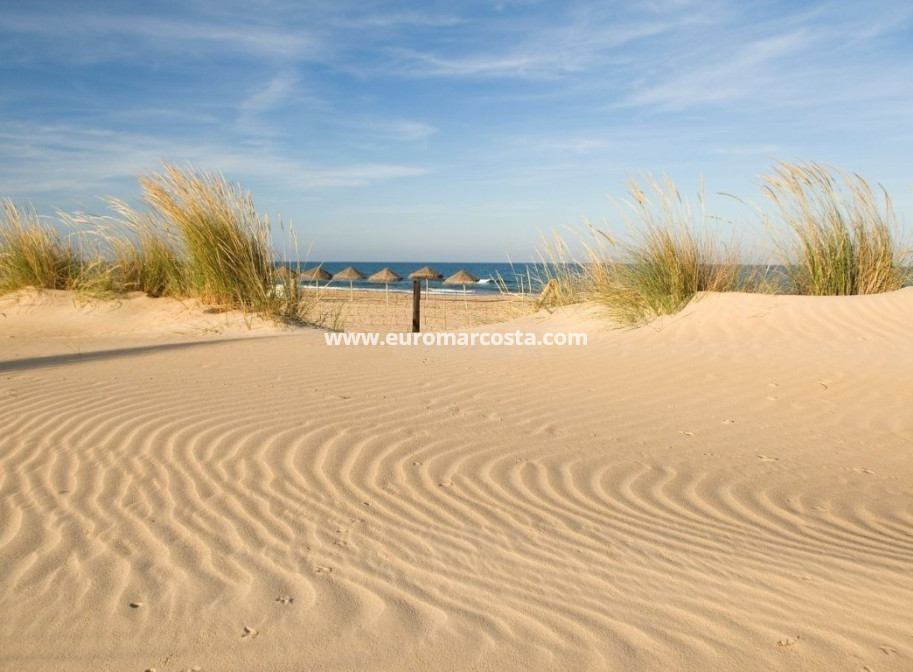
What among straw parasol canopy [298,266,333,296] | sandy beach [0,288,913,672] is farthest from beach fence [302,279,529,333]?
sandy beach [0,288,913,672]

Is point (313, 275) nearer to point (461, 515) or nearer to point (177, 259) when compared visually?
point (177, 259)

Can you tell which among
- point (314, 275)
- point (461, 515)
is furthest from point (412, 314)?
point (461, 515)

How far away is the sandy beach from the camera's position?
1903 millimetres

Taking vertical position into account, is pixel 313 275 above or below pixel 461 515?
above

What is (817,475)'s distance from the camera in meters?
3.56

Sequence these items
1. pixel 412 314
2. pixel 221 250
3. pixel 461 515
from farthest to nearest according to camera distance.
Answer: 1. pixel 412 314
2. pixel 221 250
3. pixel 461 515

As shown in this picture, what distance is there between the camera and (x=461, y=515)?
114 inches

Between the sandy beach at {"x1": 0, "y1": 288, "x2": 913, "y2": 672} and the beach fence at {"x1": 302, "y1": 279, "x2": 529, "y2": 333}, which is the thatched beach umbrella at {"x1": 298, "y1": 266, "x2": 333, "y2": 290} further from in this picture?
the sandy beach at {"x1": 0, "y1": 288, "x2": 913, "y2": 672}

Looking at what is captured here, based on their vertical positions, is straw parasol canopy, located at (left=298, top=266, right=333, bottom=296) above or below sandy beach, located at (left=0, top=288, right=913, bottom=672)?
above

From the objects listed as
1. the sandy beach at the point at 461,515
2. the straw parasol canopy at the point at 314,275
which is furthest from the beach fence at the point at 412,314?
the sandy beach at the point at 461,515

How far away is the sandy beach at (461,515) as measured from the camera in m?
1.90

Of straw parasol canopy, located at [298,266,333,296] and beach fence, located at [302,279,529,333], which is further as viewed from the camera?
beach fence, located at [302,279,529,333]

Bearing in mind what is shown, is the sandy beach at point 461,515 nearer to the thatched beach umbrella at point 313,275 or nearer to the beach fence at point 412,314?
the thatched beach umbrella at point 313,275

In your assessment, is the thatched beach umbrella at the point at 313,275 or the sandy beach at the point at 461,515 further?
the thatched beach umbrella at the point at 313,275
